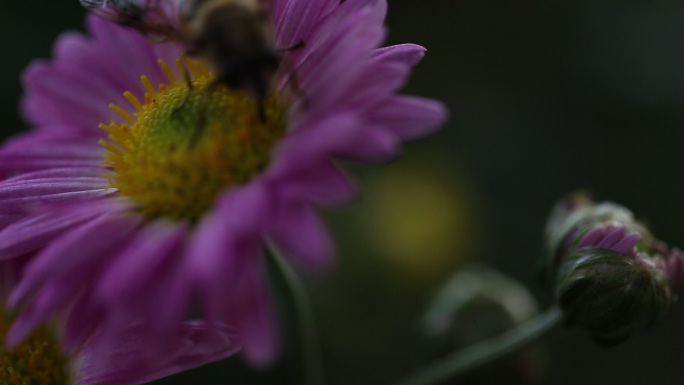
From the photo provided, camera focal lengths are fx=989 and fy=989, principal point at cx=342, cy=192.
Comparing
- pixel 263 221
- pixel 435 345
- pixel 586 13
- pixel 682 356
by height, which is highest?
pixel 263 221

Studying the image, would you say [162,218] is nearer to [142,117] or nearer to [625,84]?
[142,117]

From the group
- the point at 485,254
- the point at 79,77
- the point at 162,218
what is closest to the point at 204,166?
the point at 162,218

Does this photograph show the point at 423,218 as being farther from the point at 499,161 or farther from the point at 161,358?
the point at 161,358

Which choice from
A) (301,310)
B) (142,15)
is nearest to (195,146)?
(142,15)

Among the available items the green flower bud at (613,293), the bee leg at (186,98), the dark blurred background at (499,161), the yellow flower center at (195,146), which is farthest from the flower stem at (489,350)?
the bee leg at (186,98)

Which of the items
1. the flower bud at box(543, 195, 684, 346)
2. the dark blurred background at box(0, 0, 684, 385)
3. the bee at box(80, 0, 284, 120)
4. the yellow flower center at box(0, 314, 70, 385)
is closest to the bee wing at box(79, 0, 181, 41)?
the bee at box(80, 0, 284, 120)

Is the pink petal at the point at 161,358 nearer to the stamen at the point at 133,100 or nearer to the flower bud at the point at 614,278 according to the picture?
the stamen at the point at 133,100
